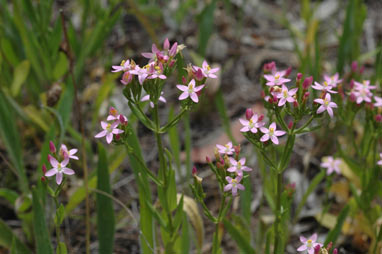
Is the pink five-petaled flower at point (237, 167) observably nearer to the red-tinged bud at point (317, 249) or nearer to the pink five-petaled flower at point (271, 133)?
the pink five-petaled flower at point (271, 133)

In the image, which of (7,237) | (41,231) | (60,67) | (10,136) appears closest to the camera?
(41,231)

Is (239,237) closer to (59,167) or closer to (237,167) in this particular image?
(237,167)

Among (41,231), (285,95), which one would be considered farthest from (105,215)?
(285,95)

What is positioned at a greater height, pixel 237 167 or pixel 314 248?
pixel 237 167

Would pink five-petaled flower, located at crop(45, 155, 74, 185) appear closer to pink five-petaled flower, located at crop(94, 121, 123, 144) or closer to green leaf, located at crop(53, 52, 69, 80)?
pink five-petaled flower, located at crop(94, 121, 123, 144)

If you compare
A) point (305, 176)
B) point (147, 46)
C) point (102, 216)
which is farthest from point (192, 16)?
point (102, 216)

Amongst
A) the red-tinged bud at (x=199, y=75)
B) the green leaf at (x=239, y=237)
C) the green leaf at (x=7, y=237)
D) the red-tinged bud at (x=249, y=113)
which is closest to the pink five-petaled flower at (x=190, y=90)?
the red-tinged bud at (x=199, y=75)

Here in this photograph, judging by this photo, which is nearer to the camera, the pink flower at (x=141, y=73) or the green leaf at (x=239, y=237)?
the pink flower at (x=141, y=73)

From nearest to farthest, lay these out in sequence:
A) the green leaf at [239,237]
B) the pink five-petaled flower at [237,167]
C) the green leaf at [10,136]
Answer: the pink five-petaled flower at [237,167], the green leaf at [239,237], the green leaf at [10,136]

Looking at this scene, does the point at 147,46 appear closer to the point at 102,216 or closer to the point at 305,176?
the point at 305,176
